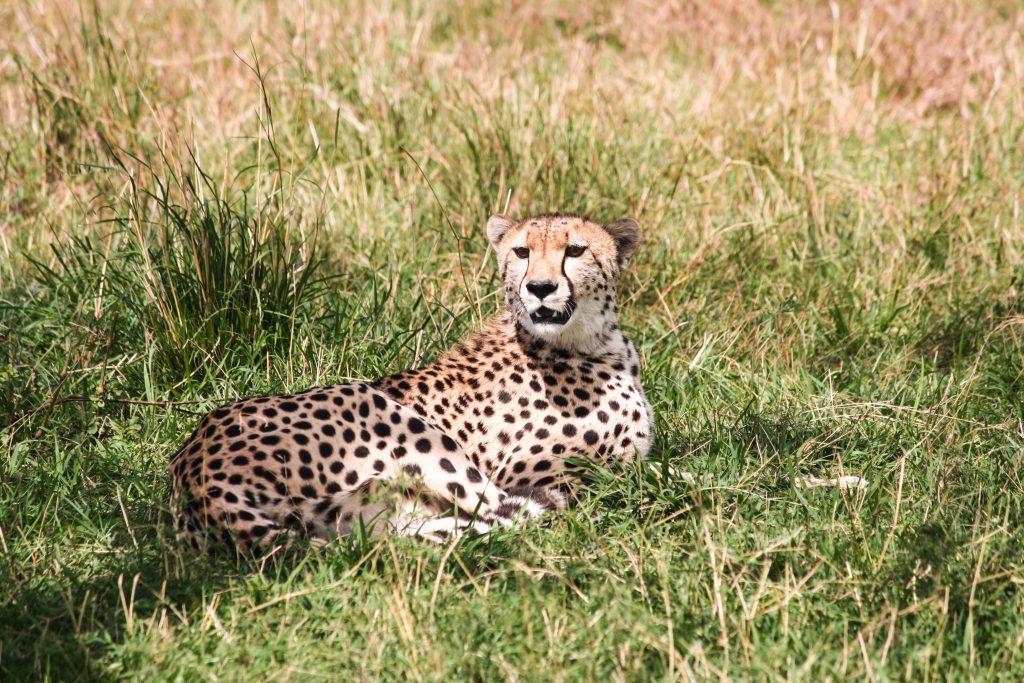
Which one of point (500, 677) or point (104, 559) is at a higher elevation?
point (500, 677)

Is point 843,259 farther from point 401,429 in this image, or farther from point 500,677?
point 500,677

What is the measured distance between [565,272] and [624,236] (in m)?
0.37

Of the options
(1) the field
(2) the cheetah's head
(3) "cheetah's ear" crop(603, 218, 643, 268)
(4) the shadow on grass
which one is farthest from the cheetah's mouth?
(4) the shadow on grass

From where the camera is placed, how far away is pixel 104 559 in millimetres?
3156

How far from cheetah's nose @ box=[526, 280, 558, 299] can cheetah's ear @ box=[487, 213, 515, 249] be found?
0.48 m

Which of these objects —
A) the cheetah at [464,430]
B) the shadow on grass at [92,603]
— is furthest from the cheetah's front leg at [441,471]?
the shadow on grass at [92,603]

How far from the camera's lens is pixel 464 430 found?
12.3 feet

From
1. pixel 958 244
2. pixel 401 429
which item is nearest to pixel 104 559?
pixel 401 429

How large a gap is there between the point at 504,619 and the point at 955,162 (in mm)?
3628

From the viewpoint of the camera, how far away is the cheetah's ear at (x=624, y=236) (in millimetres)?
3918

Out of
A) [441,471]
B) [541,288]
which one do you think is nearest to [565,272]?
[541,288]

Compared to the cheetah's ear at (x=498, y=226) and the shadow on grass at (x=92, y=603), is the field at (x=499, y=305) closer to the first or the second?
the shadow on grass at (x=92, y=603)

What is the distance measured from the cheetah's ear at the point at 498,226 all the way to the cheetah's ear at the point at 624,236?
0.33 m

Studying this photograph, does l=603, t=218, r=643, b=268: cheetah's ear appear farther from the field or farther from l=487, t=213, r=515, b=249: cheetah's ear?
the field
